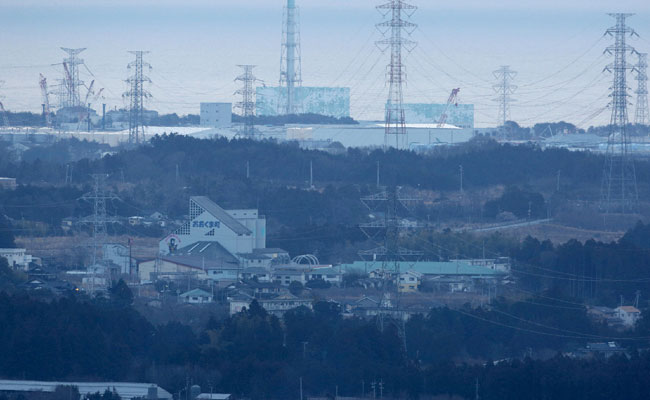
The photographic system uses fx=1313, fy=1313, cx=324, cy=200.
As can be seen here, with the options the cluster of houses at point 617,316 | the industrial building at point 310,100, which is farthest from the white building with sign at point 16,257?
the industrial building at point 310,100

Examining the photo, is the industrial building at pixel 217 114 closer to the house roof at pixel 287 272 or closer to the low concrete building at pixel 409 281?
the house roof at pixel 287 272

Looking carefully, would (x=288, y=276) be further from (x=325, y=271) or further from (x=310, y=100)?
(x=310, y=100)

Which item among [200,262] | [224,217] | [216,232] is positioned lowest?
[200,262]

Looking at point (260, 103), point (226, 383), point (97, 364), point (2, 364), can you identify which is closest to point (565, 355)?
point (226, 383)

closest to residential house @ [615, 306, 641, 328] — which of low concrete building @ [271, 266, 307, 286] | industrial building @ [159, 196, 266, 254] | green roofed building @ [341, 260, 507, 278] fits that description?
green roofed building @ [341, 260, 507, 278]

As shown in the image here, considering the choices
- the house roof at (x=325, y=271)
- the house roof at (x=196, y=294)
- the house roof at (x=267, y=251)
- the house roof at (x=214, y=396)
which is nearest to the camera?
the house roof at (x=214, y=396)

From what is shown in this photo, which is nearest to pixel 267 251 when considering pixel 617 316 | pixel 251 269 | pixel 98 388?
pixel 251 269
